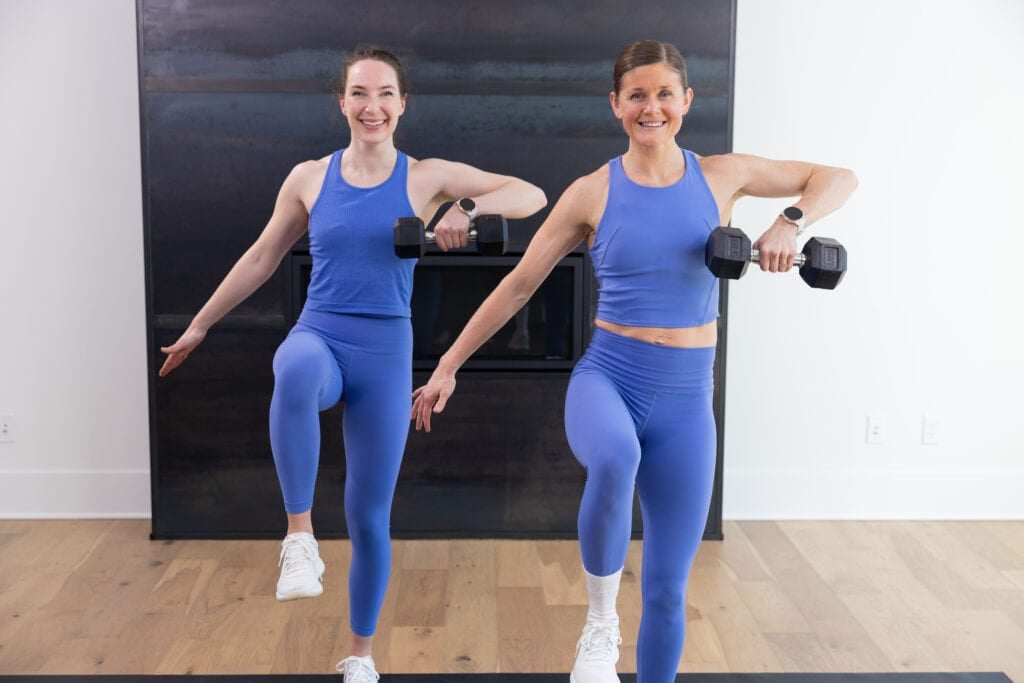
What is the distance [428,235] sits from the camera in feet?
9.20

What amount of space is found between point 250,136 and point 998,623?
3.39 meters

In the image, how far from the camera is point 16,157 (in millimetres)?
4910

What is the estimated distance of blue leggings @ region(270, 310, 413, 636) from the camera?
8.93ft

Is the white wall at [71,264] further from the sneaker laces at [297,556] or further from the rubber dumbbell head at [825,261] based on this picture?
the rubber dumbbell head at [825,261]

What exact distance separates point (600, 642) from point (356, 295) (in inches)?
41.4

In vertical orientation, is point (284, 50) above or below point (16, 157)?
above

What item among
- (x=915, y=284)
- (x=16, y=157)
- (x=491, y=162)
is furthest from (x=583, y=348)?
(x=16, y=157)

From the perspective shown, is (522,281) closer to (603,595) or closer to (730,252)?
(730,252)

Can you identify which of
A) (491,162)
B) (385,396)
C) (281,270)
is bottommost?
(385,396)

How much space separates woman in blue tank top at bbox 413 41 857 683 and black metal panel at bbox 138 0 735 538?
74.7 inches

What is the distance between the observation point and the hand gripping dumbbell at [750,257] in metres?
2.49

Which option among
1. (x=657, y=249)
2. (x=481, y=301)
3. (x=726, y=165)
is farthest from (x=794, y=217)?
(x=481, y=301)

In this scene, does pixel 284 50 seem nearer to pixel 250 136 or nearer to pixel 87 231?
pixel 250 136

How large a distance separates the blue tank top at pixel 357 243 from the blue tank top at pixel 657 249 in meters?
0.55
